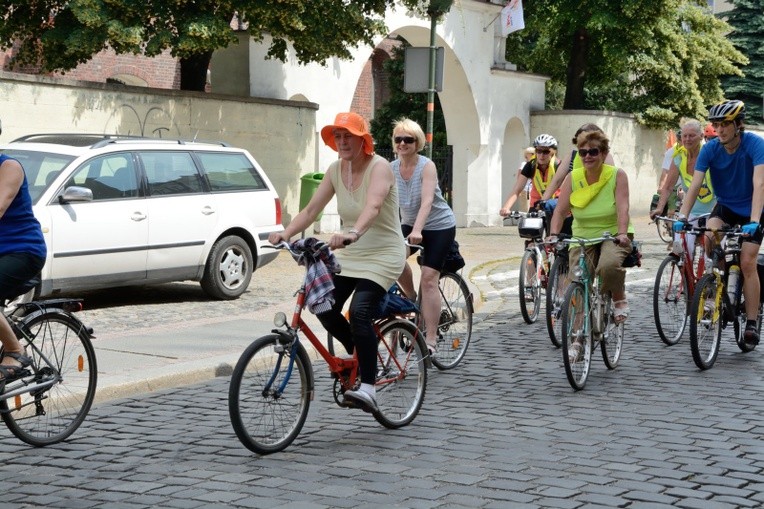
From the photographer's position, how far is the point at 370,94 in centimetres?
4556

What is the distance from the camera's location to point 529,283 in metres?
12.3

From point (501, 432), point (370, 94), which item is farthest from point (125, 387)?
point (370, 94)

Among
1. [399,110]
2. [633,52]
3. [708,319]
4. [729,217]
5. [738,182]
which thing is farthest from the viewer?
[399,110]

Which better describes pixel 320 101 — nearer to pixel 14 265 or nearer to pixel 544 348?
pixel 544 348

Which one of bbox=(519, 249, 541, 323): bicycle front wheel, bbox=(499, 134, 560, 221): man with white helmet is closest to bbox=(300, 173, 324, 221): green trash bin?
bbox=(499, 134, 560, 221): man with white helmet

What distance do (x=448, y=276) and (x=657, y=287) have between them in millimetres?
2001

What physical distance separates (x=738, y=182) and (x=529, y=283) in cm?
276

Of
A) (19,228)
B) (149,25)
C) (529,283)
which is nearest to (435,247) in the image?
(529,283)

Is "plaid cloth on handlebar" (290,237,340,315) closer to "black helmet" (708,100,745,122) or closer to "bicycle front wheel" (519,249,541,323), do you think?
"black helmet" (708,100,745,122)

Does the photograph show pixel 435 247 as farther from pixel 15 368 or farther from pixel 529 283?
pixel 15 368

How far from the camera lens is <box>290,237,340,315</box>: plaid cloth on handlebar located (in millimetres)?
6867

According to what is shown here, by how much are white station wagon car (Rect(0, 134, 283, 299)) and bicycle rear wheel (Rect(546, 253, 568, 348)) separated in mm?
4266

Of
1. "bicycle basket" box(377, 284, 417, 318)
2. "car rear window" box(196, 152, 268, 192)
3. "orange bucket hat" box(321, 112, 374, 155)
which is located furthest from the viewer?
"car rear window" box(196, 152, 268, 192)

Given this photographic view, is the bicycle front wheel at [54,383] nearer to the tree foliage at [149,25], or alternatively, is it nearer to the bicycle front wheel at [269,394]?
the bicycle front wheel at [269,394]
